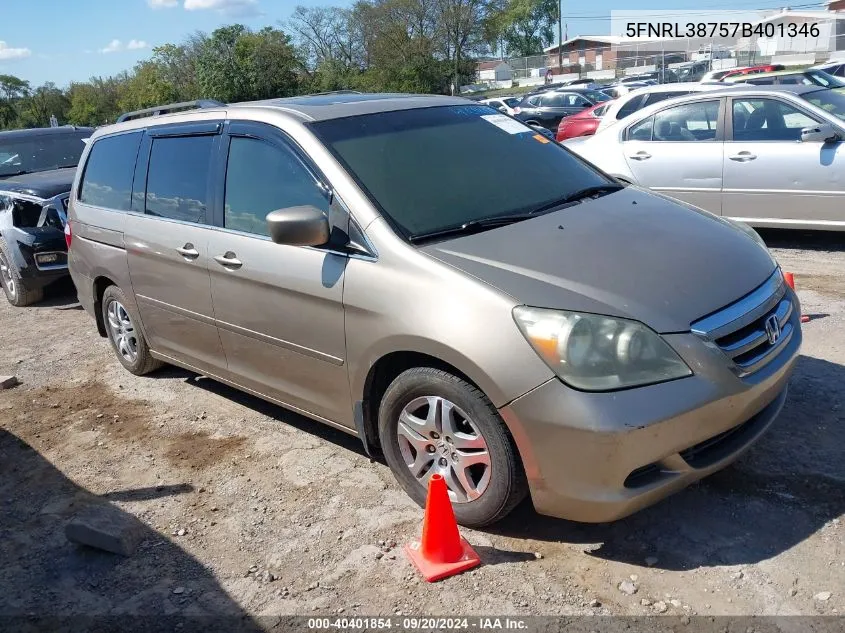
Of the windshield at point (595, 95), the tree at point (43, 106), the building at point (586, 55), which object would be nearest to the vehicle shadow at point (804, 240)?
the windshield at point (595, 95)

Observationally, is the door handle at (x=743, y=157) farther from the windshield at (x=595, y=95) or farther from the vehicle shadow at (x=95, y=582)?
the windshield at (x=595, y=95)

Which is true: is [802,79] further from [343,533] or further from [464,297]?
[343,533]

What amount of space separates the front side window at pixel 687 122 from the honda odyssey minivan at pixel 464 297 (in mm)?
3872

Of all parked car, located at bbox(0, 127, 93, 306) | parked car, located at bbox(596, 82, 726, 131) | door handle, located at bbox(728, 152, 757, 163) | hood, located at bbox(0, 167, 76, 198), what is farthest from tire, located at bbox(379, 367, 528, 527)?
parked car, located at bbox(596, 82, 726, 131)

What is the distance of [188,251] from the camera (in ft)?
14.6

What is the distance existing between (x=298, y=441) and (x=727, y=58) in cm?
4106

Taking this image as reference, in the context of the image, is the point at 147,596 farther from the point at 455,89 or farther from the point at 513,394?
the point at 455,89

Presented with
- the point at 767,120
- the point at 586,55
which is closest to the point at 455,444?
the point at 767,120

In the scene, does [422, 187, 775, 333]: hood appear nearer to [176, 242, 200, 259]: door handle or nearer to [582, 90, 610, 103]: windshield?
[176, 242, 200, 259]: door handle

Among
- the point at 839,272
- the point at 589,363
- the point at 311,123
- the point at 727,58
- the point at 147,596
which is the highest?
the point at 727,58

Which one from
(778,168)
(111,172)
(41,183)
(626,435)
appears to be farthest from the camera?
(41,183)

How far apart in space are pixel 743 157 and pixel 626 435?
5.68 m

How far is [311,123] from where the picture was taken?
395 cm

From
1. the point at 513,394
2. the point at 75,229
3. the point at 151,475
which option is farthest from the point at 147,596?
the point at 75,229
